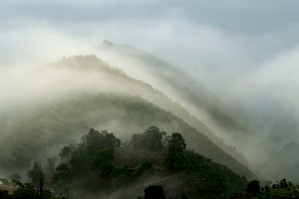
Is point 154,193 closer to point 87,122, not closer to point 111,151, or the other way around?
point 111,151

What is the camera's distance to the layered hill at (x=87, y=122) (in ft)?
238

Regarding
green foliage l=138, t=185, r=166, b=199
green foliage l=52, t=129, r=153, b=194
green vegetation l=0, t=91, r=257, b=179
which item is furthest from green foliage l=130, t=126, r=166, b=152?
green foliage l=138, t=185, r=166, b=199

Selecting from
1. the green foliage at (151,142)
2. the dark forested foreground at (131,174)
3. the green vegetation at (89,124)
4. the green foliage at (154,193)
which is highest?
the green vegetation at (89,124)

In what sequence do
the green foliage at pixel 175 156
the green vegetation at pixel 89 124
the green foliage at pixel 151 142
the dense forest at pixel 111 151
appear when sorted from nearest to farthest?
1. the dense forest at pixel 111 151
2. the green foliage at pixel 175 156
3. the green foliage at pixel 151 142
4. the green vegetation at pixel 89 124

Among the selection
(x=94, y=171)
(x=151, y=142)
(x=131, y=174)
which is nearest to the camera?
(x=131, y=174)

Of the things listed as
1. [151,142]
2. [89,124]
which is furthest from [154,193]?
[89,124]

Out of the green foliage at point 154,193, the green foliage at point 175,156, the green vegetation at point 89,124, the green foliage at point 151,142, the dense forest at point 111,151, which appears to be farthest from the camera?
the green vegetation at point 89,124

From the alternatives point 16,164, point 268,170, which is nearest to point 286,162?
point 268,170

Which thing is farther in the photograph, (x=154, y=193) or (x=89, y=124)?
(x=89, y=124)

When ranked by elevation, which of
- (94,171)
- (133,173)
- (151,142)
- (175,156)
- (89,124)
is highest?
(89,124)

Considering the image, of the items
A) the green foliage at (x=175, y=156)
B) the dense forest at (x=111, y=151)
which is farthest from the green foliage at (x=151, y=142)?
the green foliage at (x=175, y=156)

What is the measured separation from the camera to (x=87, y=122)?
269ft

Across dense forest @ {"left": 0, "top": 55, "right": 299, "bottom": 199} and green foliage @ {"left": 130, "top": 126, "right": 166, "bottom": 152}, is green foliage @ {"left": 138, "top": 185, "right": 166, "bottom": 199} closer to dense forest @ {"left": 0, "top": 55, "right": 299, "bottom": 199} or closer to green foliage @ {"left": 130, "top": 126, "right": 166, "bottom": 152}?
dense forest @ {"left": 0, "top": 55, "right": 299, "bottom": 199}

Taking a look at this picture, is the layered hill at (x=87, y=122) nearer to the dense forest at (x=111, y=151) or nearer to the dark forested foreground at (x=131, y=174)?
the dense forest at (x=111, y=151)
